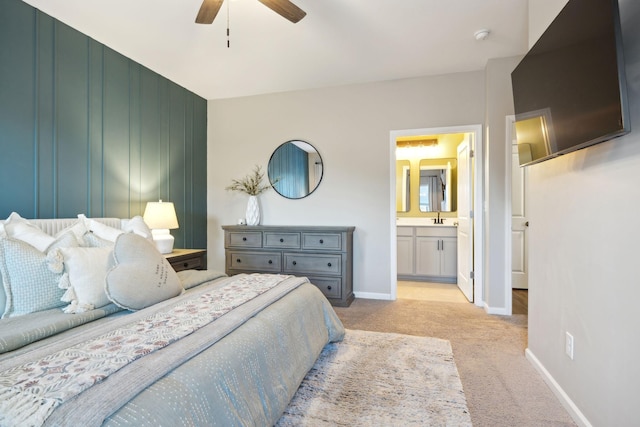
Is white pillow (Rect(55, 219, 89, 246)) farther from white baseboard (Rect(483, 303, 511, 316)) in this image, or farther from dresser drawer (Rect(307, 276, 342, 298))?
white baseboard (Rect(483, 303, 511, 316))

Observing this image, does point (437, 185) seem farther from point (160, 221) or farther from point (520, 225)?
point (160, 221)

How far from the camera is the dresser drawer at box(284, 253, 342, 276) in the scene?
3525mm

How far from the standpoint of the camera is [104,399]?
0.82 meters

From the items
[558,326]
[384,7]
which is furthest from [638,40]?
[384,7]

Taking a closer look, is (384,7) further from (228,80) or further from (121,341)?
(121,341)

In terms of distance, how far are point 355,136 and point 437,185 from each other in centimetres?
210

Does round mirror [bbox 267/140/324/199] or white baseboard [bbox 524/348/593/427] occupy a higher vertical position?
round mirror [bbox 267/140/324/199]

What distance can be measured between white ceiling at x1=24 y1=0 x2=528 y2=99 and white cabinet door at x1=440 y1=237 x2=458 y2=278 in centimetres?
236

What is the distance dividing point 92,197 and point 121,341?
2161 mm

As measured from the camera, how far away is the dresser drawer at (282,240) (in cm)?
366

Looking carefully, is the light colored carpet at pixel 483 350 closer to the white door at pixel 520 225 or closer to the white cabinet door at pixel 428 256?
the white cabinet door at pixel 428 256

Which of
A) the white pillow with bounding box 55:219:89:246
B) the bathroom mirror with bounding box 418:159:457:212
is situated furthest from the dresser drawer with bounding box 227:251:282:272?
the bathroom mirror with bounding box 418:159:457:212

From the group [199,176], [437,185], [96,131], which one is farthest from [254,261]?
[437,185]

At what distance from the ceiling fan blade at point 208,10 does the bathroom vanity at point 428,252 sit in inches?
147
